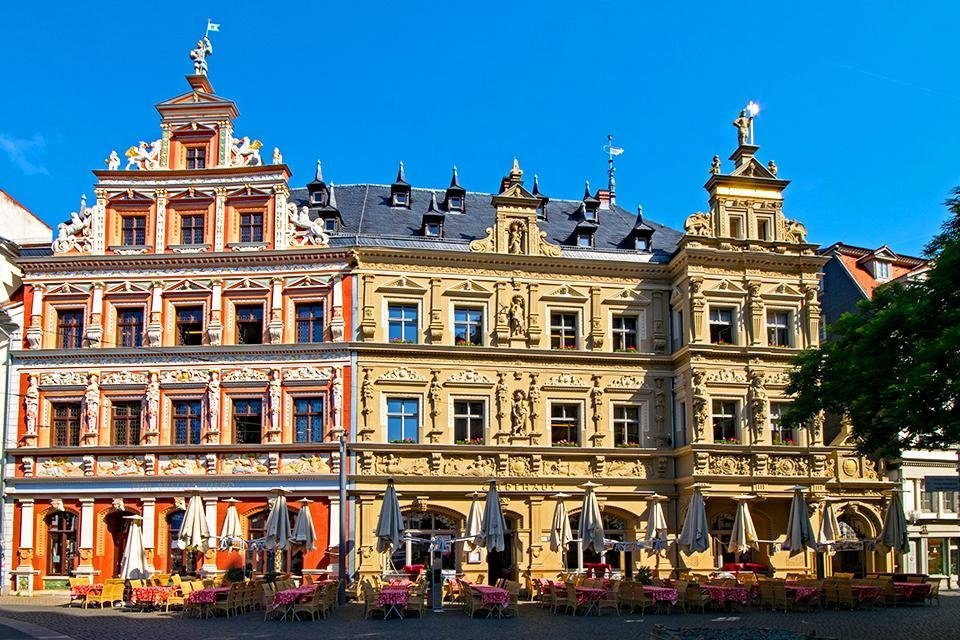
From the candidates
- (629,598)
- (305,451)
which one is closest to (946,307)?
(629,598)

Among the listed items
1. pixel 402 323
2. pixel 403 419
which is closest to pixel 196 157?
pixel 402 323

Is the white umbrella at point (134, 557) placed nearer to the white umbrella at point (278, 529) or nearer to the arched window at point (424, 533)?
the white umbrella at point (278, 529)

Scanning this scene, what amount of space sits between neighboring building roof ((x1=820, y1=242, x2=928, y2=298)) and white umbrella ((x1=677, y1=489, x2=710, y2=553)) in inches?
734

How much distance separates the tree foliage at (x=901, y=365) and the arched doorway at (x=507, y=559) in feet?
35.9

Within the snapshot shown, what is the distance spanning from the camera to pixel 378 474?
37562 mm

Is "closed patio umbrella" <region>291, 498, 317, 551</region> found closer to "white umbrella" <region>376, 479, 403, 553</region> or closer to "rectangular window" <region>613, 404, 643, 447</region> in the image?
"white umbrella" <region>376, 479, 403, 553</region>

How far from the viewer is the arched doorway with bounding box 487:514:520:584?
3803cm

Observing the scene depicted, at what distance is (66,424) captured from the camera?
3841 cm

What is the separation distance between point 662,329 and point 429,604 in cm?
1416

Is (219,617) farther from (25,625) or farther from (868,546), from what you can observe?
(868,546)

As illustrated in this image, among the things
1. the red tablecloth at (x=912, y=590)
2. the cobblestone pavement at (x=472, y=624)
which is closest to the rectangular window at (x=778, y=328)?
the red tablecloth at (x=912, y=590)

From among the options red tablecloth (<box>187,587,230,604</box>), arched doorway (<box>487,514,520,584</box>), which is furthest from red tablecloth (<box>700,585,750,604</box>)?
red tablecloth (<box>187,587,230,604</box>)

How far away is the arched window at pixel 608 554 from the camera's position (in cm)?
3869

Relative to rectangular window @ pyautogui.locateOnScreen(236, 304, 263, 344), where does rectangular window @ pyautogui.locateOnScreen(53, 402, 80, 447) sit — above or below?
below
